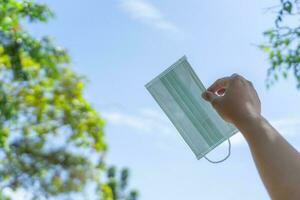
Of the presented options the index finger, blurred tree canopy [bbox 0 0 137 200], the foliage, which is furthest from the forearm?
the foliage

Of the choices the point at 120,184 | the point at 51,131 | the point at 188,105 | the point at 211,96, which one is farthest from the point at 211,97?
the point at 120,184

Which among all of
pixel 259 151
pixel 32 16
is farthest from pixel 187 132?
pixel 32 16

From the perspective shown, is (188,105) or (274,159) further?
(188,105)

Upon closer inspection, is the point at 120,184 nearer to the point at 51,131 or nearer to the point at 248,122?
the point at 51,131

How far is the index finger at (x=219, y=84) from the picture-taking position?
68 centimetres

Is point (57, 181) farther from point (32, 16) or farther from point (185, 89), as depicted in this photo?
point (185, 89)

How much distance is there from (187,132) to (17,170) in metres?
4.71

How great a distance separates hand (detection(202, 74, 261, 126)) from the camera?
62 centimetres

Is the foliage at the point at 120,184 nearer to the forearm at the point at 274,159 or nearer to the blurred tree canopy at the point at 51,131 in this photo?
the blurred tree canopy at the point at 51,131

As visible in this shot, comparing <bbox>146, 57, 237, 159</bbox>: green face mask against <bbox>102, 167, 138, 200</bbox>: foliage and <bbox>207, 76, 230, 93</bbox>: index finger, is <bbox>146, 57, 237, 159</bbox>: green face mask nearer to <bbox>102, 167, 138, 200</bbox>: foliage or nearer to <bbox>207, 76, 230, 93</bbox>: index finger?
<bbox>207, 76, 230, 93</bbox>: index finger

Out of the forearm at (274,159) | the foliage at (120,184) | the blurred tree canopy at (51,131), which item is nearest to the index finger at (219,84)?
the forearm at (274,159)

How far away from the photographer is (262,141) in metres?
0.57

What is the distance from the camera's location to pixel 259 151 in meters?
0.56

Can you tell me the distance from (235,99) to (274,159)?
106 mm
